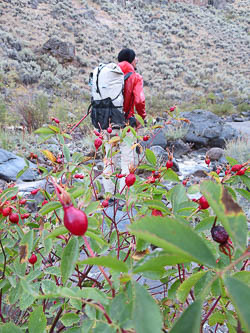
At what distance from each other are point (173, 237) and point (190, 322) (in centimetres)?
10

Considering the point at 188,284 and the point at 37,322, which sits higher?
the point at 188,284

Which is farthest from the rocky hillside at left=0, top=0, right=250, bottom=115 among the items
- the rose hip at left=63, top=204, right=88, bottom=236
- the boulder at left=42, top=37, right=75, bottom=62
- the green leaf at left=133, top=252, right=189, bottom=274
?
the green leaf at left=133, top=252, right=189, bottom=274

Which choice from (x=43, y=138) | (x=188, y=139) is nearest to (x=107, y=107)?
(x=43, y=138)

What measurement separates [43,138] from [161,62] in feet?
62.8

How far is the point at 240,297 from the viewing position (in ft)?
0.91

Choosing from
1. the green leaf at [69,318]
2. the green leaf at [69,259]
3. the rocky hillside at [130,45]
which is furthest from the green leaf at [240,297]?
the rocky hillside at [130,45]

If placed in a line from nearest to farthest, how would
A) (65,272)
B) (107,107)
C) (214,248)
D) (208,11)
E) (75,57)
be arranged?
(65,272) → (214,248) → (107,107) → (75,57) → (208,11)

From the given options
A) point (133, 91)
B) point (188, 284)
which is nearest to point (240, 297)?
point (188, 284)

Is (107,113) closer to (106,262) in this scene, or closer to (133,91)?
(133,91)

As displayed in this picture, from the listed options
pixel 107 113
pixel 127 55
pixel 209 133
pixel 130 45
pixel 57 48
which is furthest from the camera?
pixel 130 45

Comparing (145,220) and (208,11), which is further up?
(208,11)

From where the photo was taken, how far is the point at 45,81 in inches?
450

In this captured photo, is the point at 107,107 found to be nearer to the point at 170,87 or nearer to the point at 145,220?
the point at 145,220

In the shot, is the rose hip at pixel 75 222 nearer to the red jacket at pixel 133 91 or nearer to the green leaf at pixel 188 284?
the green leaf at pixel 188 284
